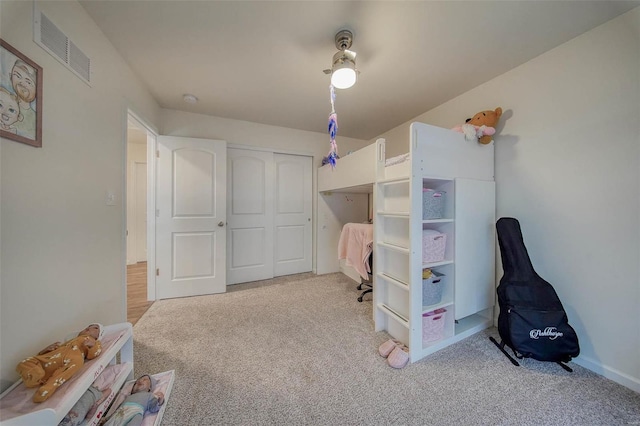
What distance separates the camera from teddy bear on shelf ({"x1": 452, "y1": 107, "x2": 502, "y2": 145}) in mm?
1763

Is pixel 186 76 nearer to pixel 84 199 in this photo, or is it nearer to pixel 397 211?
pixel 84 199

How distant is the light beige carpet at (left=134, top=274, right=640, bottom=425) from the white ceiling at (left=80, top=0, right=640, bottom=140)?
7.19ft

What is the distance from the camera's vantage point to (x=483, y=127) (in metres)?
1.78

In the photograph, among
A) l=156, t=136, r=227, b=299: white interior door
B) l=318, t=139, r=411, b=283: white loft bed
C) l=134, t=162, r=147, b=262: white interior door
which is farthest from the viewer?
l=134, t=162, r=147, b=262: white interior door

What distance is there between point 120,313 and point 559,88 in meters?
3.75

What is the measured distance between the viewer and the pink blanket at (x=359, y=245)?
238cm

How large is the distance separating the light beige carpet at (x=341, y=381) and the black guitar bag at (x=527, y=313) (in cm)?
15

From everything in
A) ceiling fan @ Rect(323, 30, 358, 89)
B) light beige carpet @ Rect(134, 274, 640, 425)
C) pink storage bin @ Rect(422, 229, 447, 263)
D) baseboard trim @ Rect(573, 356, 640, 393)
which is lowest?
light beige carpet @ Rect(134, 274, 640, 425)

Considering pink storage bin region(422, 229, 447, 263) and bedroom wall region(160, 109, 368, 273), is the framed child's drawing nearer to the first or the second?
bedroom wall region(160, 109, 368, 273)

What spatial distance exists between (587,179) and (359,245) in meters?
1.81

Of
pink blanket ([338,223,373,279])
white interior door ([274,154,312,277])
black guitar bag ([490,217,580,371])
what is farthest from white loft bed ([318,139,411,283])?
black guitar bag ([490,217,580,371])

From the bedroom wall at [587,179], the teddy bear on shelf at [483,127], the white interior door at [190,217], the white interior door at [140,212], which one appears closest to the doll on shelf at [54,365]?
the white interior door at [190,217]

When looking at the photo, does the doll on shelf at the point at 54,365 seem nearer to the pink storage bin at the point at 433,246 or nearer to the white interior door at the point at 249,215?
the pink storage bin at the point at 433,246

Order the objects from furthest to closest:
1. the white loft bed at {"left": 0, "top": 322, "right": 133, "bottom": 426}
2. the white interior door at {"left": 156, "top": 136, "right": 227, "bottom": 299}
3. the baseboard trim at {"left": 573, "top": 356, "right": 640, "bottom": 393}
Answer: the white interior door at {"left": 156, "top": 136, "right": 227, "bottom": 299} → the baseboard trim at {"left": 573, "top": 356, "right": 640, "bottom": 393} → the white loft bed at {"left": 0, "top": 322, "right": 133, "bottom": 426}
